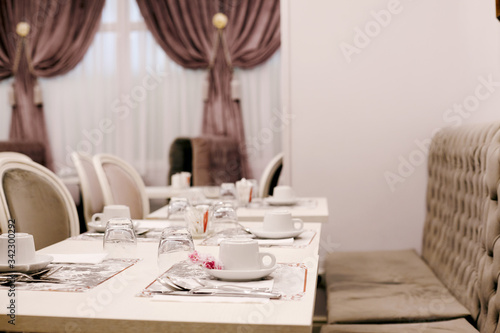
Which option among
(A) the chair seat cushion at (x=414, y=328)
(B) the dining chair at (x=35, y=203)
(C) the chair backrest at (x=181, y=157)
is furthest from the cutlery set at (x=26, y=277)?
(C) the chair backrest at (x=181, y=157)

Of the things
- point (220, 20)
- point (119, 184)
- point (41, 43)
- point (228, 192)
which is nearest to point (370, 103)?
point (228, 192)

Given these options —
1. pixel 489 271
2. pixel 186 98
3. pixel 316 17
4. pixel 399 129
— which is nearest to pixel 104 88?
pixel 186 98

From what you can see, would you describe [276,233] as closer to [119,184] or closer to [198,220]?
[198,220]

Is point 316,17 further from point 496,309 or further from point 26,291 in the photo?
point 26,291

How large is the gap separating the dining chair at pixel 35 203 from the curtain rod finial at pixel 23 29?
4.53 m

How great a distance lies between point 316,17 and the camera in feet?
11.0

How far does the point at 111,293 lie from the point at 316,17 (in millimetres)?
2573

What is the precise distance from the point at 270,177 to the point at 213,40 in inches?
89.1

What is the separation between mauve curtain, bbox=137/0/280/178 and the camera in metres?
5.73

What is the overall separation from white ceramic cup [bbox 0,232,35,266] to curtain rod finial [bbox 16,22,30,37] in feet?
17.6

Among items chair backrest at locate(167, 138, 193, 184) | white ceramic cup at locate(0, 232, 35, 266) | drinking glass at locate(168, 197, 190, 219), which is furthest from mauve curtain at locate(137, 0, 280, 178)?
white ceramic cup at locate(0, 232, 35, 266)

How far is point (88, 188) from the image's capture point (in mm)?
2699

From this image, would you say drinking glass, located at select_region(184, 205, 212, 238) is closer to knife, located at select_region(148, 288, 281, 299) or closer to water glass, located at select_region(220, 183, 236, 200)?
knife, located at select_region(148, 288, 281, 299)

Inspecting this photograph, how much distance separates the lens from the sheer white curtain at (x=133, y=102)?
5.82m
